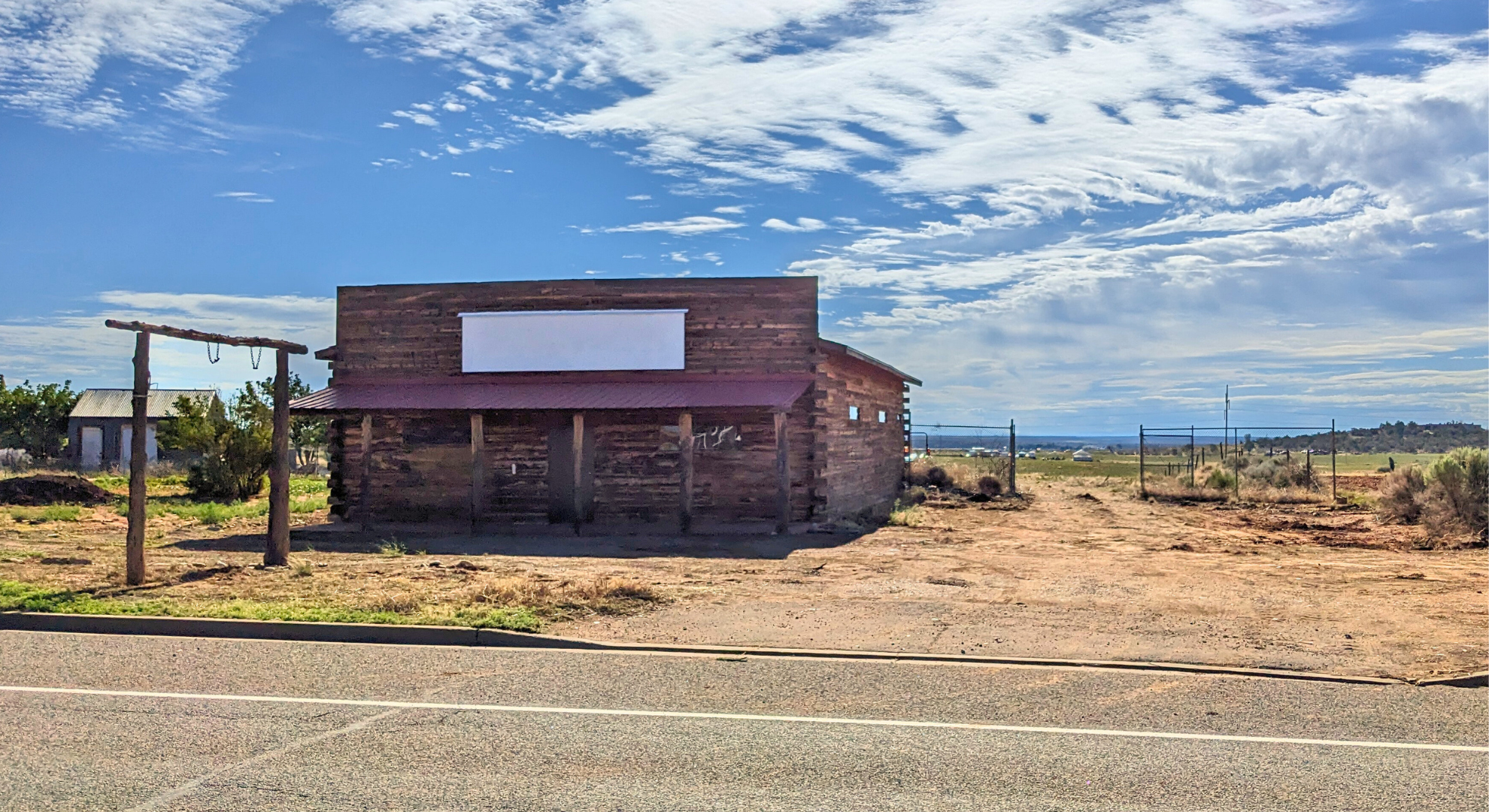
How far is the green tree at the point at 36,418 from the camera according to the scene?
58500mm

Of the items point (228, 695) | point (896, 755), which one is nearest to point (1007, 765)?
point (896, 755)

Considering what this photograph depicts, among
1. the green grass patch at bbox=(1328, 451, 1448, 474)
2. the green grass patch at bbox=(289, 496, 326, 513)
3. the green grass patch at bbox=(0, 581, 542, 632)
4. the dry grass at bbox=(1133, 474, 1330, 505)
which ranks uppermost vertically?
the green grass patch at bbox=(1328, 451, 1448, 474)

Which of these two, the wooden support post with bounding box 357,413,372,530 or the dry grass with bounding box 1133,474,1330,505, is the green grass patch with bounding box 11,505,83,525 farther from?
the dry grass with bounding box 1133,474,1330,505

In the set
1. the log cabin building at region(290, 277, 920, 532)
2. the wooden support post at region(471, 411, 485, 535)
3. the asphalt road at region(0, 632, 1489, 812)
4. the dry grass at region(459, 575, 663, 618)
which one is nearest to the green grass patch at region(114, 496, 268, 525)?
the log cabin building at region(290, 277, 920, 532)

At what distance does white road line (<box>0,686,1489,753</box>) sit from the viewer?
7027mm

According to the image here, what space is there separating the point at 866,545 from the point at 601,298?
8.31 m

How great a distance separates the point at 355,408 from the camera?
2317 cm

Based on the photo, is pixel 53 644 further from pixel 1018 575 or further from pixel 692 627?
pixel 1018 575

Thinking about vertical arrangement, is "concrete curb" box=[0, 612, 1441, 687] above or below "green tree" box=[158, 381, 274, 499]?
below

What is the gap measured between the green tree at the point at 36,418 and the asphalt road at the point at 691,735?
5780 cm

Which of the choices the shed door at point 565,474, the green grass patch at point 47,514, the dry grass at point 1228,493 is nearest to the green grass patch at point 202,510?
the green grass patch at point 47,514

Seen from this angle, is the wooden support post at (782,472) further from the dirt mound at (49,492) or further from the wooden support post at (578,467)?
the dirt mound at (49,492)

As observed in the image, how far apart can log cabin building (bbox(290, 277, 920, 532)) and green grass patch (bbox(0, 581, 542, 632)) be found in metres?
10.4

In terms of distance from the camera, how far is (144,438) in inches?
522
